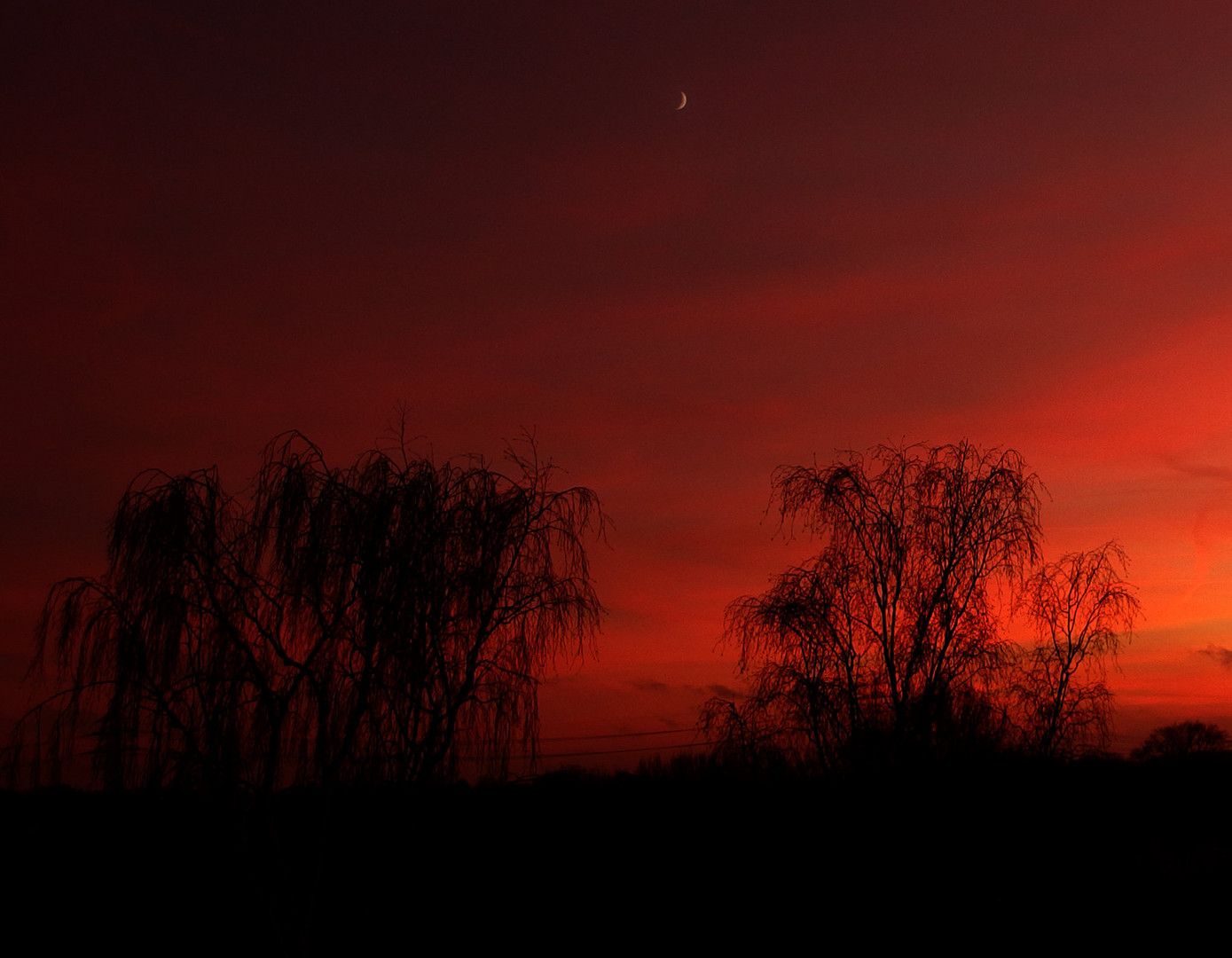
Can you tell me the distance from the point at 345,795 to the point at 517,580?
256 centimetres

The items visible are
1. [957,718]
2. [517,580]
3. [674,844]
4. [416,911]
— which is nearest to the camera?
[517,580]

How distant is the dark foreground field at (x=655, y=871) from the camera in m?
11.5

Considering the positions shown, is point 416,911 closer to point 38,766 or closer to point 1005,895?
point 38,766

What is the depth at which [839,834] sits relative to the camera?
14859 millimetres

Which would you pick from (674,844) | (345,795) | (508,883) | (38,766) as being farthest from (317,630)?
(674,844)

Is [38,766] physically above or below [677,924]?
above

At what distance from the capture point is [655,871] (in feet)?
56.0

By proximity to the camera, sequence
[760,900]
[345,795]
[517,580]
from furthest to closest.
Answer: [760,900] → [517,580] → [345,795]

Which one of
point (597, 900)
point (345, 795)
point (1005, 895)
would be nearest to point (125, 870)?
point (597, 900)

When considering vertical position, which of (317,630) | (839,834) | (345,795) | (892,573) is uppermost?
(892,573)

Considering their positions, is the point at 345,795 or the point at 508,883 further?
the point at 508,883

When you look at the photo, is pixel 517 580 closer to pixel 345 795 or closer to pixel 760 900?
pixel 345 795

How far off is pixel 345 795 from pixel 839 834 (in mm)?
8188

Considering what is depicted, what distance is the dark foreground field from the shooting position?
11.5m
